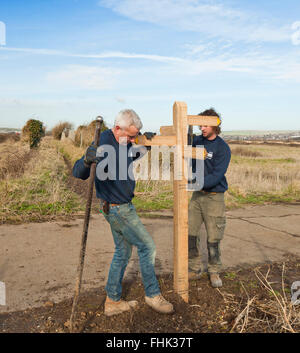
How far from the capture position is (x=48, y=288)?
371 cm

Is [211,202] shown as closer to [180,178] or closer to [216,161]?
[216,161]

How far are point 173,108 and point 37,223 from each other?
391 cm

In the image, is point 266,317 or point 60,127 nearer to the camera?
point 266,317

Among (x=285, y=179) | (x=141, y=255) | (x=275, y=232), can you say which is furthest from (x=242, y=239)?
(x=285, y=179)

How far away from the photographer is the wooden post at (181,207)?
10.5 ft

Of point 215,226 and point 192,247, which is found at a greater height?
point 215,226

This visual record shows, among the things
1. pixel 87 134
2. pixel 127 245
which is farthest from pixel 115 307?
pixel 87 134

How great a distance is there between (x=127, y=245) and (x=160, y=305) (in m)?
0.61

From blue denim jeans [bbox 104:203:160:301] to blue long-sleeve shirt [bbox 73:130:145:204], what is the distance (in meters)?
0.11

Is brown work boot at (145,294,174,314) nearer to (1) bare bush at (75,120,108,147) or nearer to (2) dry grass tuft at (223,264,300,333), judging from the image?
(2) dry grass tuft at (223,264,300,333)

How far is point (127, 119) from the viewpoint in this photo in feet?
9.70

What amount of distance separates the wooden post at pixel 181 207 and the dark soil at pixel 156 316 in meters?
0.17

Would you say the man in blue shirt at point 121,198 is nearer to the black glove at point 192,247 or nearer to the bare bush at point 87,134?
the black glove at point 192,247
